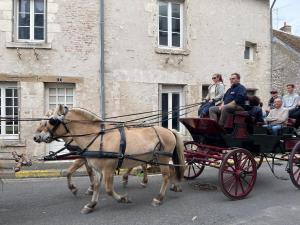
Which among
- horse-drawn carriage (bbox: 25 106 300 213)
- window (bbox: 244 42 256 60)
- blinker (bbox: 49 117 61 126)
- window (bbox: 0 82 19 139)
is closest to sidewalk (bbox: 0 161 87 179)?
window (bbox: 0 82 19 139)

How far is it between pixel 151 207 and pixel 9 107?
24.4ft

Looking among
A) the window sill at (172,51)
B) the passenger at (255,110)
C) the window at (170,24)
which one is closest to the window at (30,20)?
the window sill at (172,51)

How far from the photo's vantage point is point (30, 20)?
12.2 meters

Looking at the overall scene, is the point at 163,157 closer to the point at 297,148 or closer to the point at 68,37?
the point at 297,148

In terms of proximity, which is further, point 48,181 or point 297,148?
point 48,181

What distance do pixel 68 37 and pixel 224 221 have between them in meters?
8.63

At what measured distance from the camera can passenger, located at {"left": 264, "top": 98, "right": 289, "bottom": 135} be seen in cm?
767

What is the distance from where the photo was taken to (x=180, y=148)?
22.2 feet

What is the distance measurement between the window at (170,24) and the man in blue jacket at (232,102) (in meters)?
6.68

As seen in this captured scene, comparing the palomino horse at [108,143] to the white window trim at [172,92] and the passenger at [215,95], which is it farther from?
the white window trim at [172,92]

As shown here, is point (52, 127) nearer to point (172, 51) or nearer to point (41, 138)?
point (41, 138)

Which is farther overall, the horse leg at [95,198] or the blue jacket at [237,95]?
the blue jacket at [237,95]

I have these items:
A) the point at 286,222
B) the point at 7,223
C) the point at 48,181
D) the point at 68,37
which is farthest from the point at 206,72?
the point at 7,223

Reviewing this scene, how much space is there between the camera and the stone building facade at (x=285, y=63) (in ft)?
69.3
